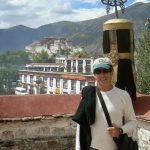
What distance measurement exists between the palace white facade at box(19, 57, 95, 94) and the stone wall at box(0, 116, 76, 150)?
208 feet

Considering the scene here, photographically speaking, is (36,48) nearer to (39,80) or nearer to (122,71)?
(39,80)

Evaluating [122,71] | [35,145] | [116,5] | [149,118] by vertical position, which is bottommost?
[35,145]

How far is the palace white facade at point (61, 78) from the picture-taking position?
7762 cm

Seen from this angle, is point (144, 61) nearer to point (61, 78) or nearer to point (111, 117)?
point (111, 117)

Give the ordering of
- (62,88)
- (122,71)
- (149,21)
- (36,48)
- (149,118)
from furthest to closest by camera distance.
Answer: (36,48) < (62,88) < (149,21) < (122,71) < (149,118)

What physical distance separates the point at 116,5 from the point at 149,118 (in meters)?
2.61

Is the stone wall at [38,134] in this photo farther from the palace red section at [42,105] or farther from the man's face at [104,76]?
the man's face at [104,76]

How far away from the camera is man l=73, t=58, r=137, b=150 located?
10.9ft

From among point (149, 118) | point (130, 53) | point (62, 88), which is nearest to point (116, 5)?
point (130, 53)

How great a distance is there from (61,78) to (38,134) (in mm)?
78143

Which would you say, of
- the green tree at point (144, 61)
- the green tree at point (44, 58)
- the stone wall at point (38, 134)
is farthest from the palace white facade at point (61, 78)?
the stone wall at point (38, 134)

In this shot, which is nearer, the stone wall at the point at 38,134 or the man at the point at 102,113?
the man at the point at 102,113

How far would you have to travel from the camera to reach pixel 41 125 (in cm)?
587

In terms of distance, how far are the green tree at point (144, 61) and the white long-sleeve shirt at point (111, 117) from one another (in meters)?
21.9
